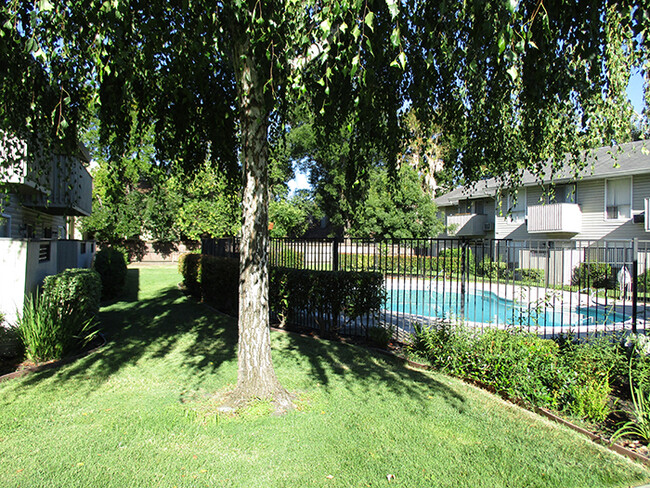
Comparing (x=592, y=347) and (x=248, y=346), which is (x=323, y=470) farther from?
(x=592, y=347)

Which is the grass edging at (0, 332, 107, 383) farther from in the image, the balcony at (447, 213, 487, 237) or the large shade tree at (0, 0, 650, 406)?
the balcony at (447, 213, 487, 237)

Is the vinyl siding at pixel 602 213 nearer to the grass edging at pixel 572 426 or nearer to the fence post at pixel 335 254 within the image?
the fence post at pixel 335 254

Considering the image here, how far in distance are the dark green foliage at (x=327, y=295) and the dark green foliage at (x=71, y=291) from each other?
3.24 metres

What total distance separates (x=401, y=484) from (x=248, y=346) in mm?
2082

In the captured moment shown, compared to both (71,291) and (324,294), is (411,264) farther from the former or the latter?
(71,291)

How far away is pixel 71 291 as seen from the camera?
659 cm

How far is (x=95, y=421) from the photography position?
4.05 metres

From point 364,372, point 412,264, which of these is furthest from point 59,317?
point 412,264

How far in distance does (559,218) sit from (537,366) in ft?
59.3

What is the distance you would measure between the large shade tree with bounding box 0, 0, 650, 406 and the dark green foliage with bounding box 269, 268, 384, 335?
8.36 ft

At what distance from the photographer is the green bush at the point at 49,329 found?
230 inches

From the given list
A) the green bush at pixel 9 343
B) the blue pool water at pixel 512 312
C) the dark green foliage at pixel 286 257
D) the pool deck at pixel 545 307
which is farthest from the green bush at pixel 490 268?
the green bush at pixel 9 343

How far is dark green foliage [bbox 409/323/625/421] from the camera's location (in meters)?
4.34

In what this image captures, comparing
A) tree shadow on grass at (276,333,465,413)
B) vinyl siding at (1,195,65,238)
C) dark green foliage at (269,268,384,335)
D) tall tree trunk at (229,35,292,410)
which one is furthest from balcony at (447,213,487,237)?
tall tree trunk at (229,35,292,410)
